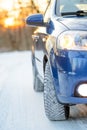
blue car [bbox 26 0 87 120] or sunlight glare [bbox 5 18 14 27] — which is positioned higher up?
blue car [bbox 26 0 87 120]

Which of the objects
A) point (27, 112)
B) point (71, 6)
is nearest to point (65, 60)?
point (71, 6)

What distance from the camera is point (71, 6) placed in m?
6.42

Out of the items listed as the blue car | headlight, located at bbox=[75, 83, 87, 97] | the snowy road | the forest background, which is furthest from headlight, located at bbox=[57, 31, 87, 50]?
the forest background

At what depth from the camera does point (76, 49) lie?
536cm

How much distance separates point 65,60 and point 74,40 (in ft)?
0.72

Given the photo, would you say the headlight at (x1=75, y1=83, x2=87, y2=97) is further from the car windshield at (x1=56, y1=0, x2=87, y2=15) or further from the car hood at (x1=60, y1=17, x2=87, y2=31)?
the car windshield at (x1=56, y1=0, x2=87, y2=15)

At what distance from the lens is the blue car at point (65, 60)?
5.36 m

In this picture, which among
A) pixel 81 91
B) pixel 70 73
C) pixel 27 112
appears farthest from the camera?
pixel 27 112

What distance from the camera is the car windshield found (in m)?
6.35

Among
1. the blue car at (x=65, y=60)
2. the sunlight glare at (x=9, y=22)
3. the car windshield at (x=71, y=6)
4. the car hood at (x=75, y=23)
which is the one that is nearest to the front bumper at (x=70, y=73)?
the blue car at (x=65, y=60)

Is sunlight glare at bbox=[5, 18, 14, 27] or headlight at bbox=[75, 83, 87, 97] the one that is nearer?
headlight at bbox=[75, 83, 87, 97]

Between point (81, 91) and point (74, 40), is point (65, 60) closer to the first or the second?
point (74, 40)

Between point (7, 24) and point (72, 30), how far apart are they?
3452cm

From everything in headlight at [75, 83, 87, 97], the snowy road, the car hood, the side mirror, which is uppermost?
the car hood
